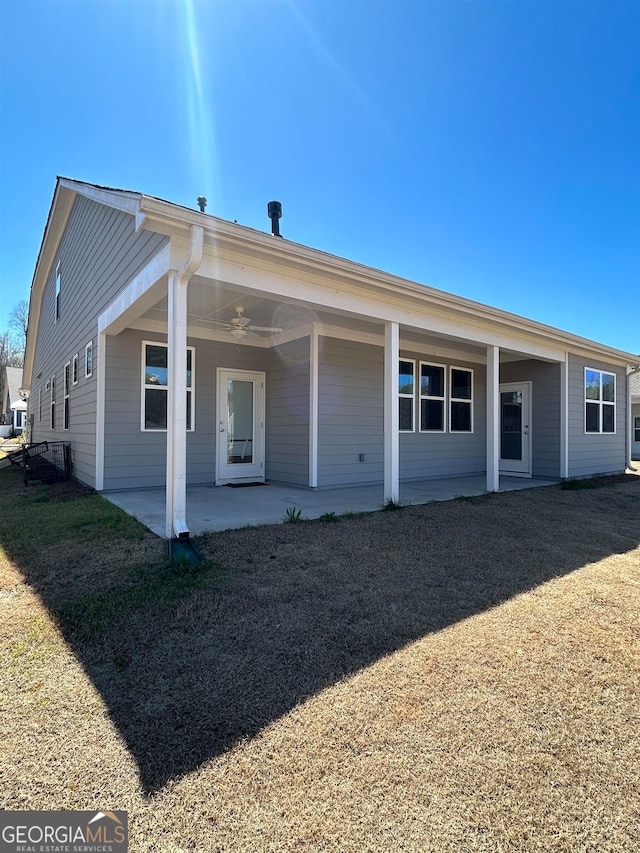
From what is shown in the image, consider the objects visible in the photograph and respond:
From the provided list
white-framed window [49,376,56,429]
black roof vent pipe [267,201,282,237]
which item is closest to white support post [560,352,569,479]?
black roof vent pipe [267,201,282,237]

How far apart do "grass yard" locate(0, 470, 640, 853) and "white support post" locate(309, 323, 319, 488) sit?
3141mm

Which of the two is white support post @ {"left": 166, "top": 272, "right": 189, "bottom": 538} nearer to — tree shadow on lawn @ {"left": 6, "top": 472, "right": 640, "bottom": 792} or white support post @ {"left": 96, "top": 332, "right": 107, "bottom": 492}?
tree shadow on lawn @ {"left": 6, "top": 472, "right": 640, "bottom": 792}

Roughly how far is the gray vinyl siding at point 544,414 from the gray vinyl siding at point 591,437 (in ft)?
1.21

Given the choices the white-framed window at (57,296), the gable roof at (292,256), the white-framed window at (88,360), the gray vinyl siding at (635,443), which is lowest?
the gray vinyl siding at (635,443)

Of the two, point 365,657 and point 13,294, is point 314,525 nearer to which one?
point 365,657

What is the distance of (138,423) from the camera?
6.83m

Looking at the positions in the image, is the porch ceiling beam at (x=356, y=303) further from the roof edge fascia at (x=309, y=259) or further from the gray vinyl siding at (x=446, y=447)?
the gray vinyl siding at (x=446, y=447)

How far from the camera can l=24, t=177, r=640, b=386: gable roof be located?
376 cm

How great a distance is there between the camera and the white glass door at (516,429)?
9.45 meters

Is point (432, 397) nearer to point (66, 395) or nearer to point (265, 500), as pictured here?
point (265, 500)

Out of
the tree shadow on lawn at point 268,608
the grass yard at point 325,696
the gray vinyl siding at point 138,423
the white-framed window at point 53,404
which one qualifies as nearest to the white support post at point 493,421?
the tree shadow on lawn at point 268,608

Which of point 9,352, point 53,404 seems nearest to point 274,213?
point 53,404

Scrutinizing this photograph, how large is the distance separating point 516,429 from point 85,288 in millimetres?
9116

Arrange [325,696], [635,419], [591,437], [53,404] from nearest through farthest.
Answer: [325,696] → [591,437] → [53,404] → [635,419]
